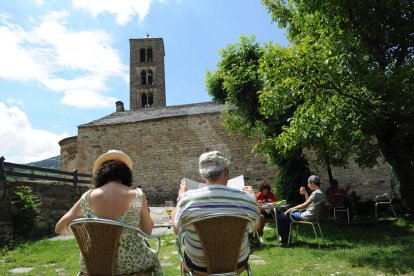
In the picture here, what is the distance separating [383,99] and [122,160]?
20.2 ft

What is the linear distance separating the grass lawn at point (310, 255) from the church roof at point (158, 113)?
459 inches

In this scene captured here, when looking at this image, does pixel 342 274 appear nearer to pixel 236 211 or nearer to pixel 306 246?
pixel 306 246

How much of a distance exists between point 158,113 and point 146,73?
1556 cm

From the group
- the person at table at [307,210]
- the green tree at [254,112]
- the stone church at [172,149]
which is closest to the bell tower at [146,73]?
the stone church at [172,149]

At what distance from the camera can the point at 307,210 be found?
5.70m

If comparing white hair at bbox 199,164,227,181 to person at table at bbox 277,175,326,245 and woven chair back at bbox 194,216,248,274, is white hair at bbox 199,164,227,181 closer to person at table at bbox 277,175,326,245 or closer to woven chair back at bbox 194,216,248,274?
woven chair back at bbox 194,216,248,274

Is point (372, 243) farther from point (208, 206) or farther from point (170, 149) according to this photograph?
point (170, 149)

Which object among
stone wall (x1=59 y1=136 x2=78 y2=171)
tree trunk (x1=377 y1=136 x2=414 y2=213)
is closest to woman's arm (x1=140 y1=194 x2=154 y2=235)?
tree trunk (x1=377 y1=136 x2=414 y2=213)

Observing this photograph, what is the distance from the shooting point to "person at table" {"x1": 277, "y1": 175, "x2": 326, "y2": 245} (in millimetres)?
5629

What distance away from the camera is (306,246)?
19.2 ft

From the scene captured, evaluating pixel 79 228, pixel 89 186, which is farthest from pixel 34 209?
pixel 79 228

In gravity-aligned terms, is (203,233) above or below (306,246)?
above

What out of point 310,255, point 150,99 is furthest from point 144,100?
point 310,255

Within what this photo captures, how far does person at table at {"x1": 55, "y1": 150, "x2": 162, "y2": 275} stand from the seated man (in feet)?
0.91
